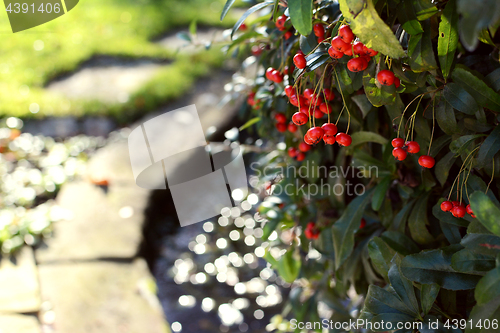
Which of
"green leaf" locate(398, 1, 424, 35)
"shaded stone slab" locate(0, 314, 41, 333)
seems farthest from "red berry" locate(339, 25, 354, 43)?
"shaded stone slab" locate(0, 314, 41, 333)

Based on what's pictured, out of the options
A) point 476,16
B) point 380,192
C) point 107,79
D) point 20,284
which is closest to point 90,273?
point 20,284

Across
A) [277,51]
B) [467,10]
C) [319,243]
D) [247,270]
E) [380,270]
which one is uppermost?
[467,10]

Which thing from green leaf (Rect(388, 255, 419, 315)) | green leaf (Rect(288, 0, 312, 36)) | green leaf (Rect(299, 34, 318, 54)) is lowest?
green leaf (Rect(388, 255, 419, 315))

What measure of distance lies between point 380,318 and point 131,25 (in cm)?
415

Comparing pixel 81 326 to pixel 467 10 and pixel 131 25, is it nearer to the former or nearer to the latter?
pixel 467 10

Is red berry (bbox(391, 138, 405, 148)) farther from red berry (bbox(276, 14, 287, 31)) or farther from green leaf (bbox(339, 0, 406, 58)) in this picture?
red berry (bbox(276, 14, 287, 31))

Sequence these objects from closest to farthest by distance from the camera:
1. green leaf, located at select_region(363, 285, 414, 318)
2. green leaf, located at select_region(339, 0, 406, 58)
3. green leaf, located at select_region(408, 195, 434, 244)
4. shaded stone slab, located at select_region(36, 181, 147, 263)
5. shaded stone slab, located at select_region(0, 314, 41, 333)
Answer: green leaf, located at select_region(339, 0, 406, 58), green leaf, located at select_region(363, 285, 414, 318), green leaf, located at select_region(408, 195, 434, 244), shaded stone slab, located at select_region(0, 314, 41, 333), shaded stone slab, located at select_region(36, 181, 147, 263)

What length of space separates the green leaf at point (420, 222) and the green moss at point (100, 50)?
240 cm

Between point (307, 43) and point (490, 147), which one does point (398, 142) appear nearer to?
point (490, 147)

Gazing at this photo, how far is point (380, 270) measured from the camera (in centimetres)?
80

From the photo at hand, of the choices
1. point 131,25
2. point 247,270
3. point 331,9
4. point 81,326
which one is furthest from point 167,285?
point 131,25

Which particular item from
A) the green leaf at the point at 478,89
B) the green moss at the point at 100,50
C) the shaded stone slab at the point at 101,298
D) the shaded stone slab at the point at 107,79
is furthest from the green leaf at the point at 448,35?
the shaded stone slab at the point at 107,79

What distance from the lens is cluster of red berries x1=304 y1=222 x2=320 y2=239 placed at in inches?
46.1

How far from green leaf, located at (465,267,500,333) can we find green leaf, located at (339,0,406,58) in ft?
1.08
